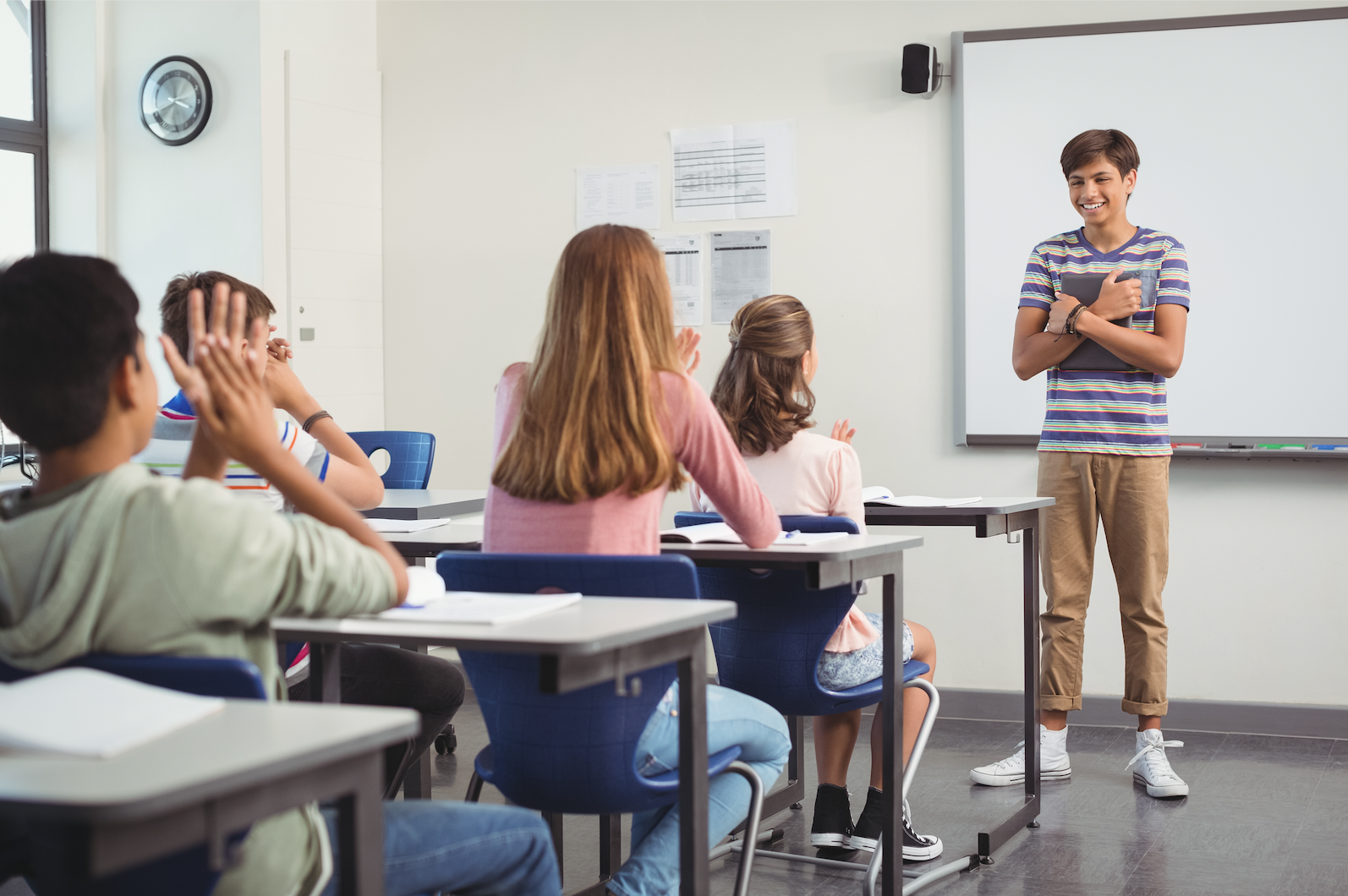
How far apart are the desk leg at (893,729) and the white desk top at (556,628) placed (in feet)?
2.89

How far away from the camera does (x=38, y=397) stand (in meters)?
1.21

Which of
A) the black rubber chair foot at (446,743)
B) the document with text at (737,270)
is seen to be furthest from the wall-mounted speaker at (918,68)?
the black rubber chair foot at (446,743)

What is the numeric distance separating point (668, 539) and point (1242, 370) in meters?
2.48

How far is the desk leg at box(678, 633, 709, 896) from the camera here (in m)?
1.61

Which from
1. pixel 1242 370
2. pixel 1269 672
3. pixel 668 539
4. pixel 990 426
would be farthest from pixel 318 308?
pixel 1269 672

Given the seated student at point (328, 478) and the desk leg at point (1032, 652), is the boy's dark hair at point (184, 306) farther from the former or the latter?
the desk leg at point (1032, 652)

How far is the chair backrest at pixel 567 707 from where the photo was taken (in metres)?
1.72

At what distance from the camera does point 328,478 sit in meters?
2.62

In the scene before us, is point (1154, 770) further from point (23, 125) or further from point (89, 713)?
point (23, 125)

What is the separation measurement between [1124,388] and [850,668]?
1337 millimetres

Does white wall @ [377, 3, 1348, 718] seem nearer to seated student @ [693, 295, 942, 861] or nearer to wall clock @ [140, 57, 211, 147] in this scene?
wall clock @ [140, 57, 211, 147]

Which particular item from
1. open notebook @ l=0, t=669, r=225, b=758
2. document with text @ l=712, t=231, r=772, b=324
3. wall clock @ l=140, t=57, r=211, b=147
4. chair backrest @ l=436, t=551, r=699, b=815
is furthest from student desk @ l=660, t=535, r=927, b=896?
wall clock @ l=140, t=57, r=211, b=147

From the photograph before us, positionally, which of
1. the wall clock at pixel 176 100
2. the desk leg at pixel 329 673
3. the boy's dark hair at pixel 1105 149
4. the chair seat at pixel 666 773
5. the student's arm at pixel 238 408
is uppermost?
the wall clock at pixel 176 100

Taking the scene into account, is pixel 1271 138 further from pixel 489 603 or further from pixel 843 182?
pixel 489 603
